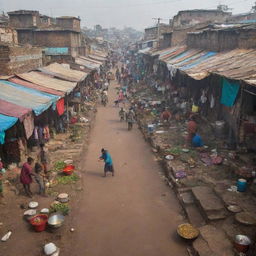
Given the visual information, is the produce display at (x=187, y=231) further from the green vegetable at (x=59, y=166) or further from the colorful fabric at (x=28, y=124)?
the colorful fabric at (x=28, y=124)

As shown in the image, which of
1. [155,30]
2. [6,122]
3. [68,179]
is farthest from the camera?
[155,30]

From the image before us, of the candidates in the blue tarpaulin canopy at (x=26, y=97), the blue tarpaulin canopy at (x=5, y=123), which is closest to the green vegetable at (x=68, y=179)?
the blue tarpaulin canopy at (x=26, y=97)

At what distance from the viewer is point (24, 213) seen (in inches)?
338

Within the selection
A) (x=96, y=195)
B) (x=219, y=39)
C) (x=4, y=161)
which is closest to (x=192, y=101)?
(x=219, y=39)

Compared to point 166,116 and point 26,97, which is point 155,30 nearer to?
point 166,116

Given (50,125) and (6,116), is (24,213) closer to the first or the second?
(6,116)

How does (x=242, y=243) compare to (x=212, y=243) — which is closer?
(x=242, y=243)

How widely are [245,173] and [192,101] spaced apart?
9.20m

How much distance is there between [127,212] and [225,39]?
12274mm

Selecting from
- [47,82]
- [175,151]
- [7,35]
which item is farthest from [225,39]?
[7,35]

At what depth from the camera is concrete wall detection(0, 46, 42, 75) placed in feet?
46.5

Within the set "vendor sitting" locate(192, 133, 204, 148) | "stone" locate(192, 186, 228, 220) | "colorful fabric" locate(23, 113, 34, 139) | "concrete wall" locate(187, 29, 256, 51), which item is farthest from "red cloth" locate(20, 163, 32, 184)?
"concrete wall" locate(187, 29, 256, 51)

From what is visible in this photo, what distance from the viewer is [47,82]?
50.8ft

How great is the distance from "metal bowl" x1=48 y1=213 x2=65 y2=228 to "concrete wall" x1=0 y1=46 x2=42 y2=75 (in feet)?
29.4
